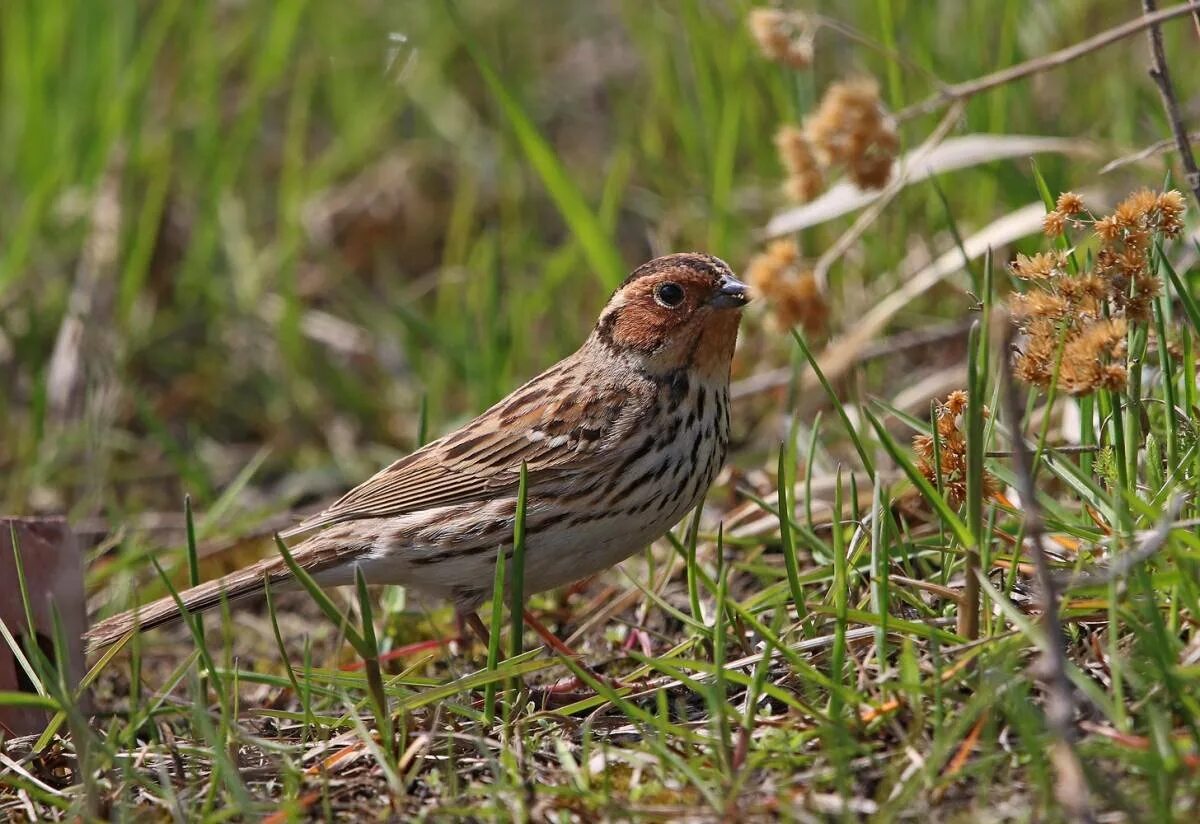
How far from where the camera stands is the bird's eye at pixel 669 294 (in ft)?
15.7

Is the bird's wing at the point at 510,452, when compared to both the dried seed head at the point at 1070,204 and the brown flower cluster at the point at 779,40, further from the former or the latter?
the dried seed head at the point at 1070,204

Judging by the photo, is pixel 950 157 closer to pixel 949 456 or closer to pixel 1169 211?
pixel 1169 211

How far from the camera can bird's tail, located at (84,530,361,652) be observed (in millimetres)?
4473

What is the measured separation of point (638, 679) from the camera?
4172 millimetres

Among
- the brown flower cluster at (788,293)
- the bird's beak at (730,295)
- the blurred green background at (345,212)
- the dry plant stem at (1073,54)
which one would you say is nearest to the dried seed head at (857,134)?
the dry plant stem at (1073,54)

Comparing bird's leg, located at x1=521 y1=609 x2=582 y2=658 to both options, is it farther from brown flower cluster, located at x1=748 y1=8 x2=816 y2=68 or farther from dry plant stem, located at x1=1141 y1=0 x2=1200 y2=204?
dry plant stem, located at x1=1141 y1=0 x2=1200 y2=204

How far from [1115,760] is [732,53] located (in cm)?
404

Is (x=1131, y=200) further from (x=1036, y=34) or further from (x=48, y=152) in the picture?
(x=48, y=152)

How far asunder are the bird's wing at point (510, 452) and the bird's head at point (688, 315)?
165 mm

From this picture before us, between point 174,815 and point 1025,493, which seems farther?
point 174,815

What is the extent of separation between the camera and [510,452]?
15.9 ft

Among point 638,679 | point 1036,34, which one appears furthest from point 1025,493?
point 1036,34

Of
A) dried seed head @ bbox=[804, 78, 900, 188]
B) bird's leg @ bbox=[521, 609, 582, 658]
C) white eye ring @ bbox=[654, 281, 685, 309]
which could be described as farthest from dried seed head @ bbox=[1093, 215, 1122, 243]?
bird's leg @ bbox=[521, 609, 582, 658]

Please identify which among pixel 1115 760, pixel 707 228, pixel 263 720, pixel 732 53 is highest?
pixel 732 53
